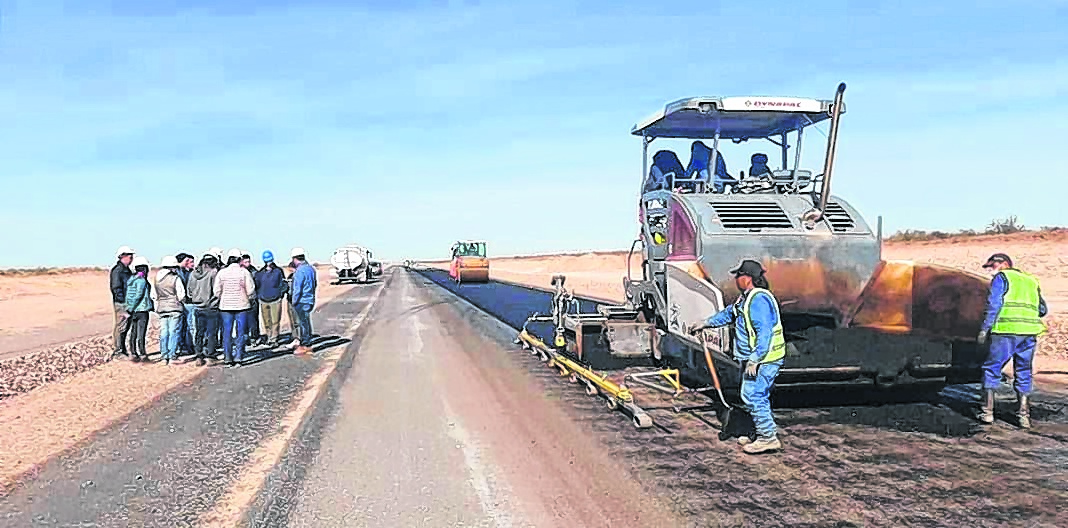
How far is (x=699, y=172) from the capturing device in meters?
10.3

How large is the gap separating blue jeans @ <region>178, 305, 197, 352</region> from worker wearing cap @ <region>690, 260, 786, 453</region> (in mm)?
9620

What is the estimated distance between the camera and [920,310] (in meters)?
8.89

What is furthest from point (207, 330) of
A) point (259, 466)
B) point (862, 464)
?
point (862, 464)

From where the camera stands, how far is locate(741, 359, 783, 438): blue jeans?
22.3ft

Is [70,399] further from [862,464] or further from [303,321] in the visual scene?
[862,464]

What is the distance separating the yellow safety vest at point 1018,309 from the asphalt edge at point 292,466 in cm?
589

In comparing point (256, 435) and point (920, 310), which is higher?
point (920, 310)

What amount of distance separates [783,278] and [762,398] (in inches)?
83.0

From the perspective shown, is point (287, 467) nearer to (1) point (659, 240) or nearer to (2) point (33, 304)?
(1) point (659, 240)

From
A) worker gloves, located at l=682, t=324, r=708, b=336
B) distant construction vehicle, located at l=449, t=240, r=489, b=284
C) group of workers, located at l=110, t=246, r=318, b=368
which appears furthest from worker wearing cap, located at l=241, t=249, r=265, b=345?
distant construction vehicle, located at l=449, t=240, r=489, b=284

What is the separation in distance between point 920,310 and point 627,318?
3288 millimetres

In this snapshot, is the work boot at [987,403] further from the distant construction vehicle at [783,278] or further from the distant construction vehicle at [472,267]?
the distant construction vehicle at [472,267]

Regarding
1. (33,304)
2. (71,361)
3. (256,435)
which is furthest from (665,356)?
(33,304)

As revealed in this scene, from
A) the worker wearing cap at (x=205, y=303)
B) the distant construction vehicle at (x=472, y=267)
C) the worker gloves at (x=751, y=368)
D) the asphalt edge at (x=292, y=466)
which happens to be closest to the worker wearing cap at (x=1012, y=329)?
the worker gloves at (x=751, y=368)
